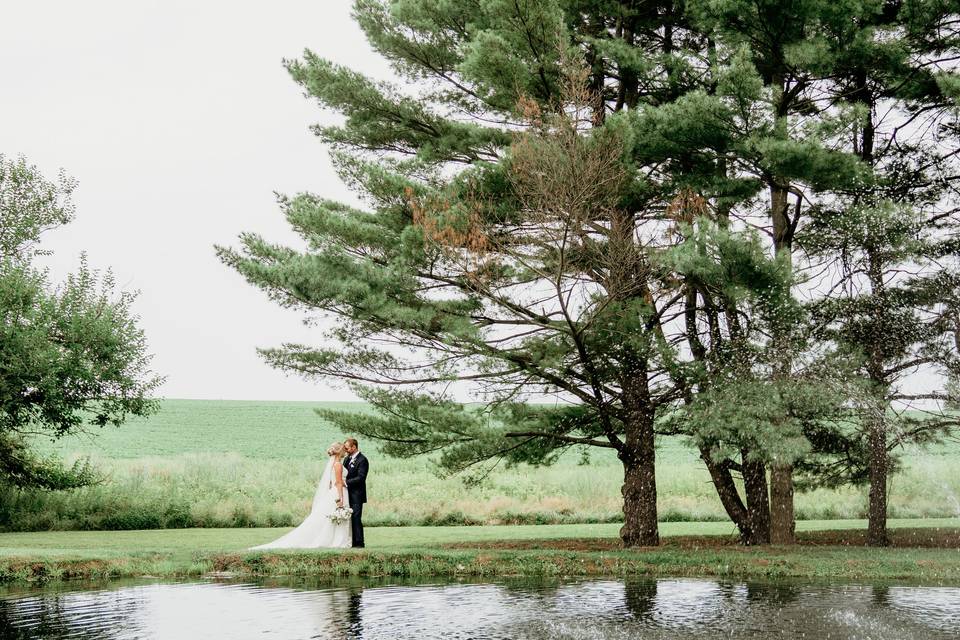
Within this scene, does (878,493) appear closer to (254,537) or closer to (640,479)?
(640,479)

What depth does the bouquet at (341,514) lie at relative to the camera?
17078 mm

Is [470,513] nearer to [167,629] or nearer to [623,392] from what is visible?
[623,392]

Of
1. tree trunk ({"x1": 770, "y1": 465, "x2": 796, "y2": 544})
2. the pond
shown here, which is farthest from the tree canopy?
the pond

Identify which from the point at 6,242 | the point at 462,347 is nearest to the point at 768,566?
the point at 462,347

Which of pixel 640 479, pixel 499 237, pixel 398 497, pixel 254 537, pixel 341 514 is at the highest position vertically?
pixel 499 237

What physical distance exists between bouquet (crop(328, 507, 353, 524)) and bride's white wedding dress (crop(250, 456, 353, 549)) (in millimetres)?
93

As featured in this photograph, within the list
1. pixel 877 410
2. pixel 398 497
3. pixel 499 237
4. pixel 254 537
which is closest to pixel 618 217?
pixel 499 237

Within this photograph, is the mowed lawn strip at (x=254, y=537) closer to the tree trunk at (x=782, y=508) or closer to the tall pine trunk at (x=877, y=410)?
the tree trunk at (x=782, y=508)

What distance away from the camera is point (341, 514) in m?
17.1

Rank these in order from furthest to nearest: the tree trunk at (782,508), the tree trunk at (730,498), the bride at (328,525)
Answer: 1. the tree trunk at (730,498)
2. the tree trunk at (782,508)
3. the bride at (328,525)

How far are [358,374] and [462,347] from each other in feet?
9.15

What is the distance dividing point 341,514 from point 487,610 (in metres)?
7.17

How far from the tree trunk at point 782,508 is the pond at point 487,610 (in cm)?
502

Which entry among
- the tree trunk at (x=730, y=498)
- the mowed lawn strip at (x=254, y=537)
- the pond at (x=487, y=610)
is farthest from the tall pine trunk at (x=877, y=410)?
the pond at (x=487, y=610)
